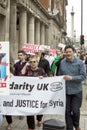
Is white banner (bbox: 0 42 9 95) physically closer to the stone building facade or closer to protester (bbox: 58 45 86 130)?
protester (bbox: 58 45 86 130)

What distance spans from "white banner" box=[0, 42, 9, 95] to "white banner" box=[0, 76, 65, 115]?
0.84m

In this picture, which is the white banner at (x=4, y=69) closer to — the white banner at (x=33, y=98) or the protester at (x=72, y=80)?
the white banner at (x=33, y=98)

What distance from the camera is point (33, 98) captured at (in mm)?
8930

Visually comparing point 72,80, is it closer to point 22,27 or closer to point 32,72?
point 32,72

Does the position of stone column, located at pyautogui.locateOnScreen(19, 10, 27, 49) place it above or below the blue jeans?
above

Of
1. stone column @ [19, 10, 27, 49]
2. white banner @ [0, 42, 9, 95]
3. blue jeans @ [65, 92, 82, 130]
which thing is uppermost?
stone column @ [19, 10, 27, 49]

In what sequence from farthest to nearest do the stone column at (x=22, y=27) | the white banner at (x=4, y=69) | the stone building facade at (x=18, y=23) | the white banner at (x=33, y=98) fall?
the stone column at (x=22, y=27) < the stone building facade at (x=18, y=23) < the white banner at (x=33, y=98) < the white banner at (x=4, y=69)

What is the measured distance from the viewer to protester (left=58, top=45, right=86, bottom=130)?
8398mm

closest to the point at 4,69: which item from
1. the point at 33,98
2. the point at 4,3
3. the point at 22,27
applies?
the point at 33,98

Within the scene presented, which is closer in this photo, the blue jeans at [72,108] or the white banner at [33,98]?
the blue jeans at [72,108]

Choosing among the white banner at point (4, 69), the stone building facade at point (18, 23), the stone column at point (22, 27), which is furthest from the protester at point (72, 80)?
the stone column at point (22, 27)

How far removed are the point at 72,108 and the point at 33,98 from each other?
34.4 inches

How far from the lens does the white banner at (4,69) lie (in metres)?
8.12

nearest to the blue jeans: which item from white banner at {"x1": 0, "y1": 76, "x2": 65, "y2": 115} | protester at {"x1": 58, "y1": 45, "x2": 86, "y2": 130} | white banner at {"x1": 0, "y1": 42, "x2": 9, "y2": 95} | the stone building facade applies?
protester at {"x1": 58, "y1": 45, "x2": 86, "y2": 130}
